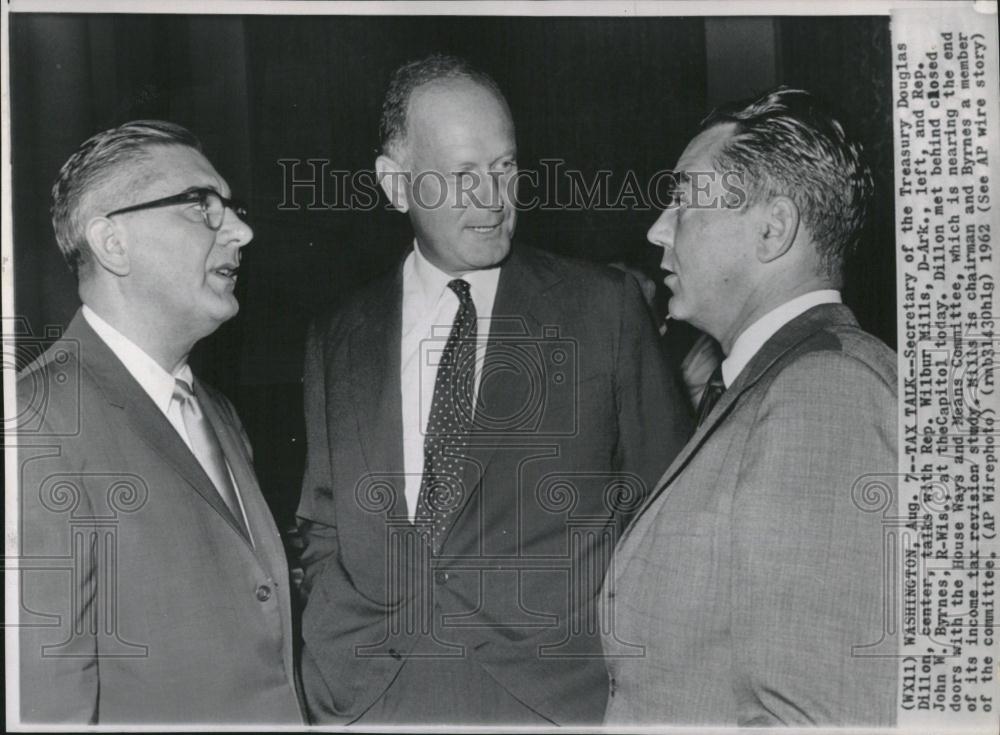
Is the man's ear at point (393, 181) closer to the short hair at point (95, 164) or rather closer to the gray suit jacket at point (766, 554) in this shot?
the short hair at point (95, 164)

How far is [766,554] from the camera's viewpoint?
1.70 metres

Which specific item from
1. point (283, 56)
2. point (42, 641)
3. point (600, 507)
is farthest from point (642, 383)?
point (42, 641)

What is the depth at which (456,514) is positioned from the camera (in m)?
1.80

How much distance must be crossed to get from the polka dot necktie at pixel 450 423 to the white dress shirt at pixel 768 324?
0.46 meters

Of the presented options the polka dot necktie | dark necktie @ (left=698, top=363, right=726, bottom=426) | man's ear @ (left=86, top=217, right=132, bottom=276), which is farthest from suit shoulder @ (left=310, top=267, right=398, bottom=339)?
dark necktie @ (left=698, top=363, right=726, bottom=426)

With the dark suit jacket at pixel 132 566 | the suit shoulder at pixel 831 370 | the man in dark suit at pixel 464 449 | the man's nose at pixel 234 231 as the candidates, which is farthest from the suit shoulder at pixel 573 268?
the dark suit jacket at pixel 132 566

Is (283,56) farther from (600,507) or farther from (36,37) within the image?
(600,507)

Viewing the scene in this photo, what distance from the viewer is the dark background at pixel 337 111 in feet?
5.95

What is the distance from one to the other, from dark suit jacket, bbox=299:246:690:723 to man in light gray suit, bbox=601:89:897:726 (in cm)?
9

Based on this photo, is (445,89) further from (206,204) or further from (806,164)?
(806,164)

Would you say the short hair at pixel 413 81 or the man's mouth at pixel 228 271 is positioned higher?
the short hair at pixel 413 81

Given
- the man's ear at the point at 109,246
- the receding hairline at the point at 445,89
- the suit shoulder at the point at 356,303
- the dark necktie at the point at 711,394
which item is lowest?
the dark necktie at the point at 711,394

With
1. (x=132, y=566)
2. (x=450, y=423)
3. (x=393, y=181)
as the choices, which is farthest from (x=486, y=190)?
(x=132, y=566)

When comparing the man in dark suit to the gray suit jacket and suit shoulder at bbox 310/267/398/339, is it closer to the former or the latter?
suit shoulder at bbox 310/267/398/339
